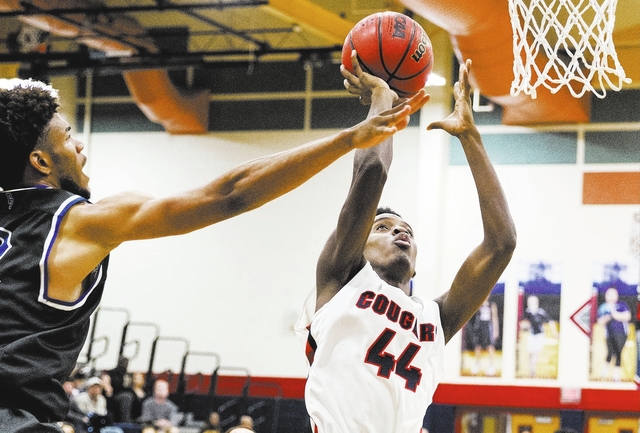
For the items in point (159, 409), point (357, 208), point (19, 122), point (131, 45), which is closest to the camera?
point (19, 122)

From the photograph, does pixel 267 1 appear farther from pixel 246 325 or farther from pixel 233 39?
pixel 246 325

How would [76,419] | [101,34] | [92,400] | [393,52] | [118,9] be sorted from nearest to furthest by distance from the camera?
[393,52], [76,419], [92,400], [118,9], [101,34]

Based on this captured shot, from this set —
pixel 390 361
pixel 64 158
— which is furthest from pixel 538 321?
pixel 64 158

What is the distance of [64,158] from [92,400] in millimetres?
10593

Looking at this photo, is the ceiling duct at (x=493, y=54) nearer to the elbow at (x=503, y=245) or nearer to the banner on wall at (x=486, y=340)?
the banner on wall at (x=486, y=340)

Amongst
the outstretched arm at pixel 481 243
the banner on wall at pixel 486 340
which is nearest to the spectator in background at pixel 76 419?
the banner on wall at pixel 486 340

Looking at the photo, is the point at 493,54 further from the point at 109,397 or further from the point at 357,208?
the point at 357,208

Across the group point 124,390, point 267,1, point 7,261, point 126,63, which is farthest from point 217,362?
point 7,261

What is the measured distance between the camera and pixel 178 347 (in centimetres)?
1639

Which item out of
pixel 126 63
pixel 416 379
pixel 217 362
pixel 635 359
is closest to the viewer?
pixel 416 379

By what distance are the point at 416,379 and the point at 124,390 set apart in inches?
443

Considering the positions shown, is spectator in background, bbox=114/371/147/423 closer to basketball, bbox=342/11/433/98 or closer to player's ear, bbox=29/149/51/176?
basketball, bbox=342/11/433/98

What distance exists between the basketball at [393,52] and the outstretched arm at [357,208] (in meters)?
0.29

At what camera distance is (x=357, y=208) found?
3680 millimetres
